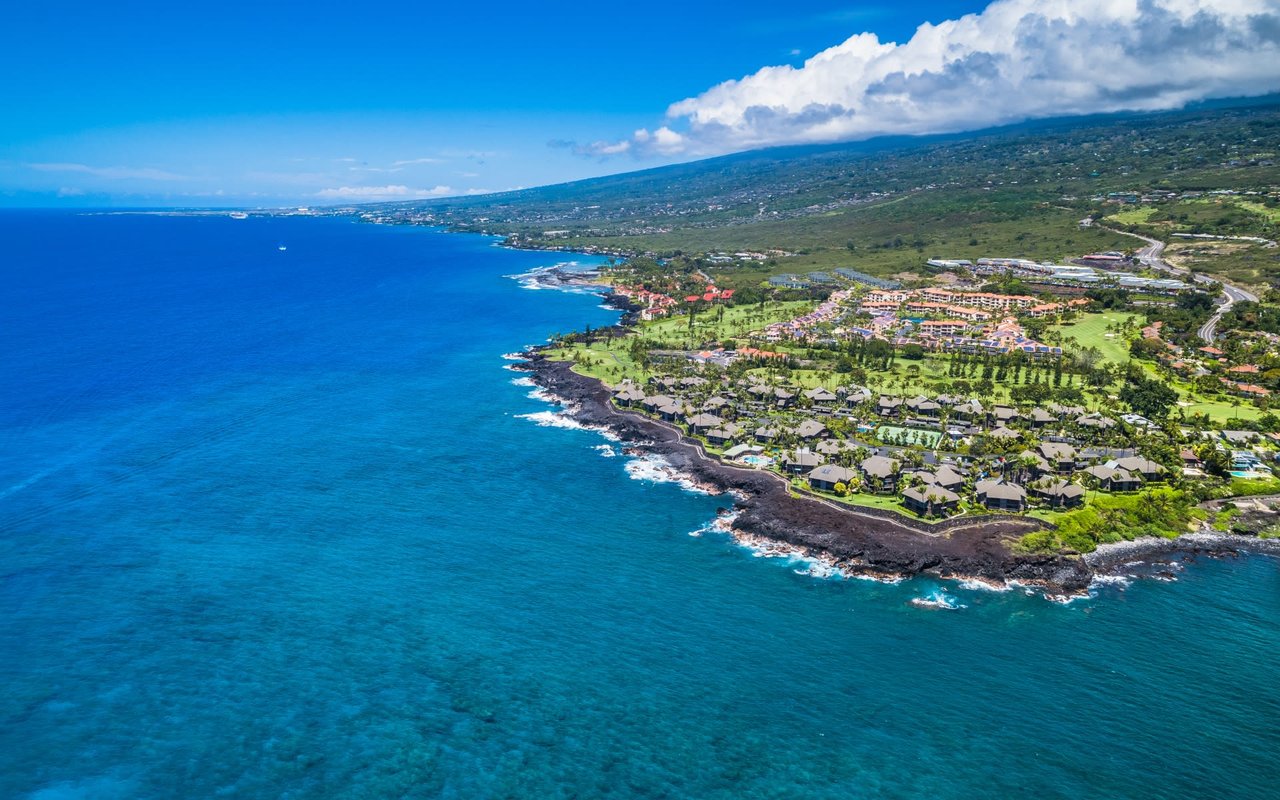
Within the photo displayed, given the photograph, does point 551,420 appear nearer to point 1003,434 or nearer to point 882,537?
point 882,537

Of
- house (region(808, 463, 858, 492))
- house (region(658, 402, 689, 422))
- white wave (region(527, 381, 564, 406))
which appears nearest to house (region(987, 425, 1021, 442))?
house (region(808, 463, 858, 492))

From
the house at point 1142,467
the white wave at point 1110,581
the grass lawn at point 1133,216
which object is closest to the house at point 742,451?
the white wave at point 1110,581

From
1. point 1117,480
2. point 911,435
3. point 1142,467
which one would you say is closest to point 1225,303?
point 1142,467

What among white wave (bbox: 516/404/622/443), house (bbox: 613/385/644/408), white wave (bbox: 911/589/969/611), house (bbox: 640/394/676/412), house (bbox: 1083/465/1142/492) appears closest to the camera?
white wave (bbox: 911/589/969/611)

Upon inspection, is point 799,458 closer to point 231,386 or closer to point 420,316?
point 231,386

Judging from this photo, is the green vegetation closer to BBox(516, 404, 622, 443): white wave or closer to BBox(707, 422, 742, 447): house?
BBox(707, 422, 742, 447): house

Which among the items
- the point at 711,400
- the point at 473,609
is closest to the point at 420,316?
the point at 711,400
